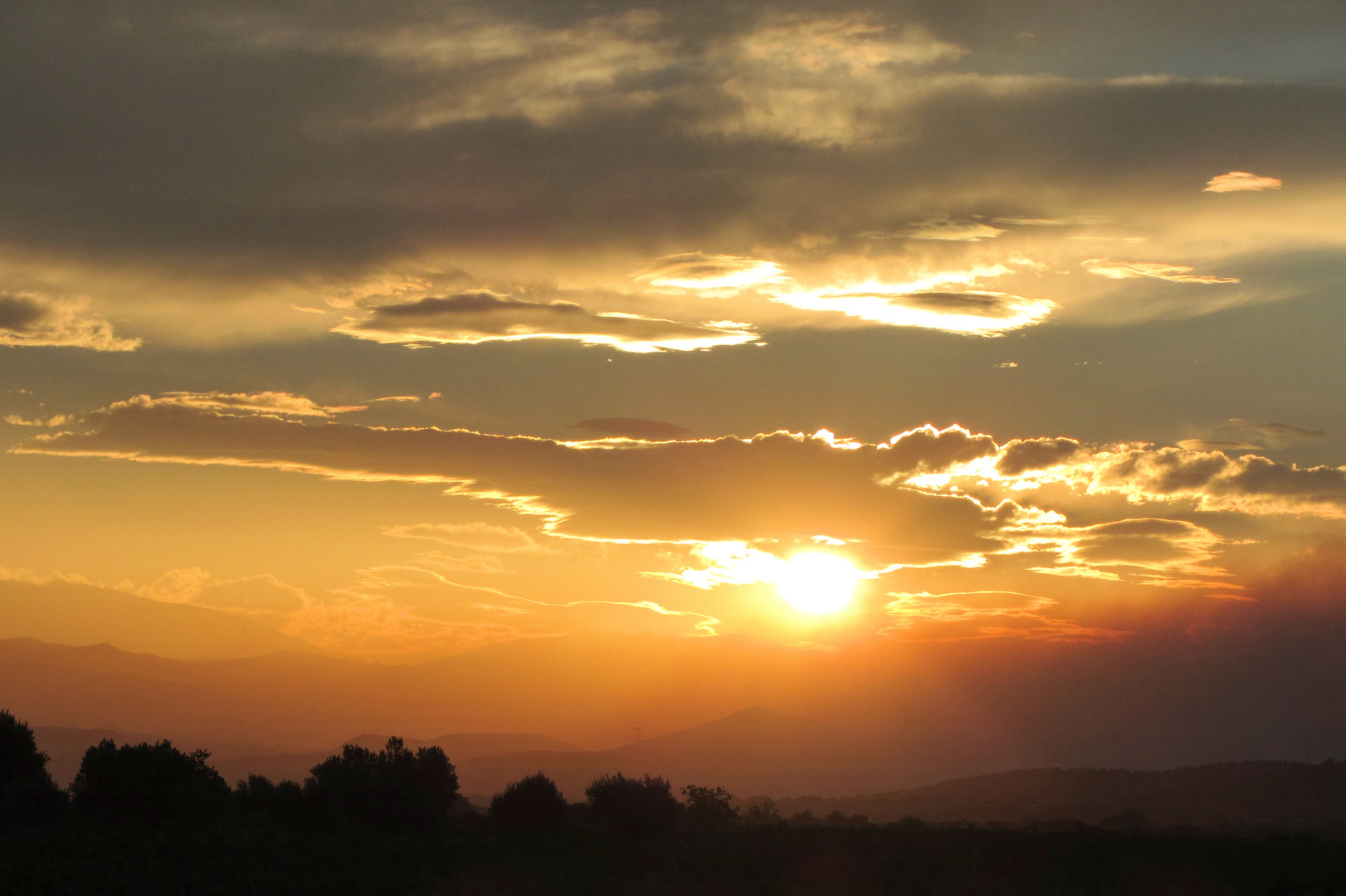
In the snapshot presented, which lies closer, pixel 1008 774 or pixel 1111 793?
pixel 1111 793

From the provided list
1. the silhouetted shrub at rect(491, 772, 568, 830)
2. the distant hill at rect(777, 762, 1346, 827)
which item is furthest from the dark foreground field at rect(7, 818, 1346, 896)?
the distant hill at rect(777, 762, 1346, 827)

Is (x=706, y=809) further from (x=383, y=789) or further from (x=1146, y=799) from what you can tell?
(x=1146, y=799)

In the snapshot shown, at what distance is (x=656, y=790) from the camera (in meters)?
59.2

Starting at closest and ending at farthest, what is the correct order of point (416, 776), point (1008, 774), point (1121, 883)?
point (1121, 883)
point (416, 776)
point (1008, 774)

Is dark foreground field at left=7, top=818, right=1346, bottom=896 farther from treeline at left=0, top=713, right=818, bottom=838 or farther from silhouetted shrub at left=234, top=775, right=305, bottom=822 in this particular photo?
treeline at left=0, top=713, right=818, bottom=838

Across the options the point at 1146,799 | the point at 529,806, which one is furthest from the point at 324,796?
the point at 1146,799

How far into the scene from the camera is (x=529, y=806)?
57.4 meters

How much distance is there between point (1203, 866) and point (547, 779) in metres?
34.3

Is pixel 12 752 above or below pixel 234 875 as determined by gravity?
above

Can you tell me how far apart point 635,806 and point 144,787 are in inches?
967

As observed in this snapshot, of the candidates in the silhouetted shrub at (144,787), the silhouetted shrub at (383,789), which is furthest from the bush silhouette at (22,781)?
the silhouetted shrub at (383,789)

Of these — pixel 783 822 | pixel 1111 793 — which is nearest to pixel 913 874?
pixel 783 822

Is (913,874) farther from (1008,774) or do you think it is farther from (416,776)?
(1008,774)

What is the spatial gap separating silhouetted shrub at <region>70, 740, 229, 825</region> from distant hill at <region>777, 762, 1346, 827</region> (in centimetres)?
5940
